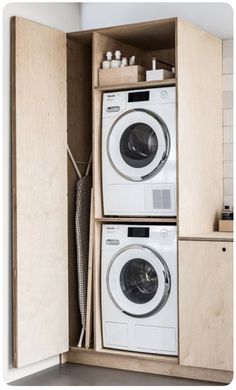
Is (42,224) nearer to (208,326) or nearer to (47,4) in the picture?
(208,326)

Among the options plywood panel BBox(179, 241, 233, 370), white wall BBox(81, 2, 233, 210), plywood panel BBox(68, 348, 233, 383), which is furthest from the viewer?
white wall BBox(81, 2, 233, 210)

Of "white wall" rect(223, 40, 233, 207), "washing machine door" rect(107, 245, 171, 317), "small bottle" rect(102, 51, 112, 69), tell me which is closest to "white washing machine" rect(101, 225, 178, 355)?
"washing machine door" rect(107, 245, 171, 317)

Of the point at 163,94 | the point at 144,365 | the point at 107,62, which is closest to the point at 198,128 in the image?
the point at 163,94

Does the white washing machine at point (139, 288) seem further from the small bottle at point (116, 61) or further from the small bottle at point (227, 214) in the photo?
the small bottle at point (116, 61)

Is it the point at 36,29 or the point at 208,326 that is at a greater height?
the point at 36,29

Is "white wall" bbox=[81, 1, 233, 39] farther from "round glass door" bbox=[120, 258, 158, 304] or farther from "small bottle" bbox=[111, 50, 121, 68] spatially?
"round glass door" bbox=[120, 258, 158, 304]

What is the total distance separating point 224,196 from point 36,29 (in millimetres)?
1803

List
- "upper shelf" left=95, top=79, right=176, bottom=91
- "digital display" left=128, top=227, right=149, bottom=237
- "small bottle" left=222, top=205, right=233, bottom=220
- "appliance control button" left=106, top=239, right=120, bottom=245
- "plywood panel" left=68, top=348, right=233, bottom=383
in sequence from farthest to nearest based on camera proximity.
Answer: "small bottle" left=222, top=205, right=233, bottom=220, "appliance control button" left=106, top=239, right=120, bottom=245, "digital display" left=128, top=227, right=149, bottom=237, "upper shelf" left=95, top=79, right=176, bottom=91, "plywood panel" left=68, top=348, right=233, bottom=383

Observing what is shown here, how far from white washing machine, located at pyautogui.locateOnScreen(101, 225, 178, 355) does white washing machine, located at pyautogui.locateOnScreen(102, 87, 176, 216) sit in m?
0.16

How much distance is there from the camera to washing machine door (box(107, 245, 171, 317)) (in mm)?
4379

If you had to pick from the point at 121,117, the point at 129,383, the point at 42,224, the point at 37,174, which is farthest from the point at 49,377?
the point at 121,117

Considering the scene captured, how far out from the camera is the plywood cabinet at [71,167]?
13.9ft

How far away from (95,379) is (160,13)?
8.89ft

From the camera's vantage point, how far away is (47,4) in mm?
4781
